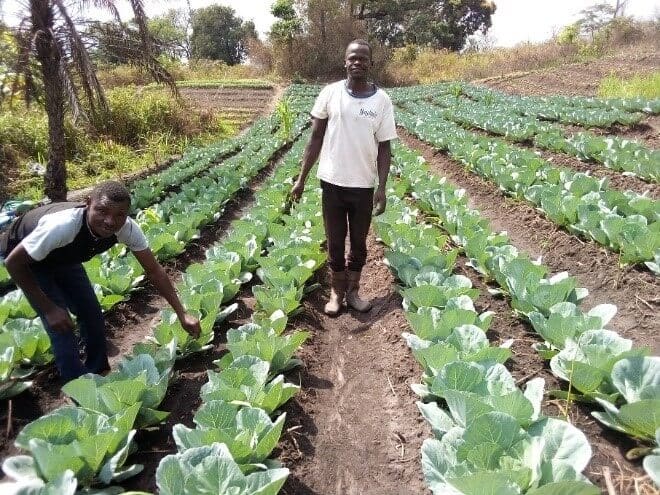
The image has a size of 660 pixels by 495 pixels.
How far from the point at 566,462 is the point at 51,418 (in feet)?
6.51

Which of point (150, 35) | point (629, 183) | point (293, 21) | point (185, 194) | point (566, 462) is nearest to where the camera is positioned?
point (566, 462)

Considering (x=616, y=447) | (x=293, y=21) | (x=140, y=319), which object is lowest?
(x=140, y=319)

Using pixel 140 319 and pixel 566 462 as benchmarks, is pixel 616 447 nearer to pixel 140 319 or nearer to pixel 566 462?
pixel 566 462

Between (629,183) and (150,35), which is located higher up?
(150,35)

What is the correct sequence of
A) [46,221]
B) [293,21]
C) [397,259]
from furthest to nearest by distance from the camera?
[293,21] < [397,259] < [46,221]

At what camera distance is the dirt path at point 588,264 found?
332 cm

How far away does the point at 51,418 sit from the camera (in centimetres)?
206

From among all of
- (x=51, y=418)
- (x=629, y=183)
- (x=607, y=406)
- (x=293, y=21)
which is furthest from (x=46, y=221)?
(x=293, y=21)

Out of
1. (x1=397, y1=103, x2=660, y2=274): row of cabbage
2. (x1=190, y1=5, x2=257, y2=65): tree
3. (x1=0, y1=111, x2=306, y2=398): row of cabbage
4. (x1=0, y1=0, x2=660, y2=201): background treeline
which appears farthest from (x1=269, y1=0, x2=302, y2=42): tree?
(x1=397, y1=103, x2=660, y2=274): row of cabbage

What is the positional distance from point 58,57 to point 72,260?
6128 millimetres

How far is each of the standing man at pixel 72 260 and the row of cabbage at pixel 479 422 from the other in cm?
135

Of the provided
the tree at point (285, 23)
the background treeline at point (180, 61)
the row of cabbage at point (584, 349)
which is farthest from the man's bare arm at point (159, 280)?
the tree at point (285, 23)

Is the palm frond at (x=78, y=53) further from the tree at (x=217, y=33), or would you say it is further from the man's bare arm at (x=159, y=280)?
the tree at (x=217, y=33)

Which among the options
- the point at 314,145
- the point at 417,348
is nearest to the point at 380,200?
the point at 314,145
